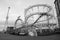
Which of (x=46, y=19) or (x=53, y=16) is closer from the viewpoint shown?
(x=53, y=16)

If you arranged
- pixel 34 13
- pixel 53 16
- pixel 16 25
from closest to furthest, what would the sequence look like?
pixel 53 16 → pixel 34 13 → pixel 16 25

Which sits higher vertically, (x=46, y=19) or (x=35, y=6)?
(x=35, y=6)

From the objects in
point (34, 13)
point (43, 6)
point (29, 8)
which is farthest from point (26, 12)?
point (43, 6)

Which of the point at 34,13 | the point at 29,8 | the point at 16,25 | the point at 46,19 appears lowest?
the point at 16,25

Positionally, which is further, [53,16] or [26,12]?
[26,12]

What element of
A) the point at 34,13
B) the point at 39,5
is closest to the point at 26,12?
the point at 34,13

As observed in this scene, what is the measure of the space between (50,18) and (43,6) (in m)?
12.4

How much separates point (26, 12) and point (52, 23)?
91.2ft

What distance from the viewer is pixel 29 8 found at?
4553cm

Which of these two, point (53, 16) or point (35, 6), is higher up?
point (35, 6)

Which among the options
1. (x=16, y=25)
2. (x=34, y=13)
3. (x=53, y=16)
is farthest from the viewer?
(x=16, y=25)

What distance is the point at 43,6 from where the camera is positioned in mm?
41906

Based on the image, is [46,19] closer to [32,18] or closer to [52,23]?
[52,23]

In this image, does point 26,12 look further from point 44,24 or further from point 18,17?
point 44,24
